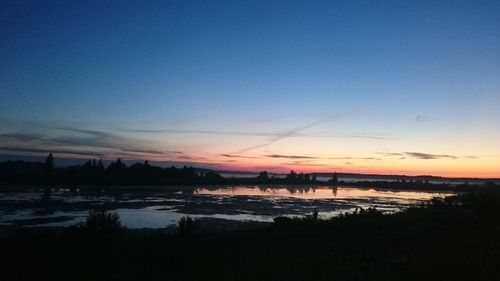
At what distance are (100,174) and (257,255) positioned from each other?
6303 centimetres

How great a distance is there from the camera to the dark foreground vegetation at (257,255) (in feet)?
31.9

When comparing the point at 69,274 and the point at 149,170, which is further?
the point at 149,170

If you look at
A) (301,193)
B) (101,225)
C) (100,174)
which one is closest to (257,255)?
(101,225)

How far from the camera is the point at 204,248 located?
14.5 metres

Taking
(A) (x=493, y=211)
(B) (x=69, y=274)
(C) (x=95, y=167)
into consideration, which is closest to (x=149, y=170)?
(C) (x=95, y=167)

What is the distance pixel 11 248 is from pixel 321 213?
26.7 meters

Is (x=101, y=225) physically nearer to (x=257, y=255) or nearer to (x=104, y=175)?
(x=257, y=255)

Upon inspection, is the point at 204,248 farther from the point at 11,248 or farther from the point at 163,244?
the point at 11,248

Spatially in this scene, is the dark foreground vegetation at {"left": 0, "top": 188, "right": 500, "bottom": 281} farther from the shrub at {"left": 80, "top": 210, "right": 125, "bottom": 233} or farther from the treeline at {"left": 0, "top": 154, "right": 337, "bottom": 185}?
the treeline at {"left": 0, "top": 154, "right": 337, "bottom": 185}

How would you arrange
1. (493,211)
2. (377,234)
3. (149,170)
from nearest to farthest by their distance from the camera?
(377,234)
(493,211)
(149,170)

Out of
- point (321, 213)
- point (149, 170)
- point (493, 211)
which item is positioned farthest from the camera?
Answer: point (149, 170)

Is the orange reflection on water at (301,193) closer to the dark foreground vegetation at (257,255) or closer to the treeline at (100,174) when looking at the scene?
the treeline at (100,174)

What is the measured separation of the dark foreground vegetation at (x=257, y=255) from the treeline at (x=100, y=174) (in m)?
46.0

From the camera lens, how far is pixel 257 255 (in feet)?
43.8
